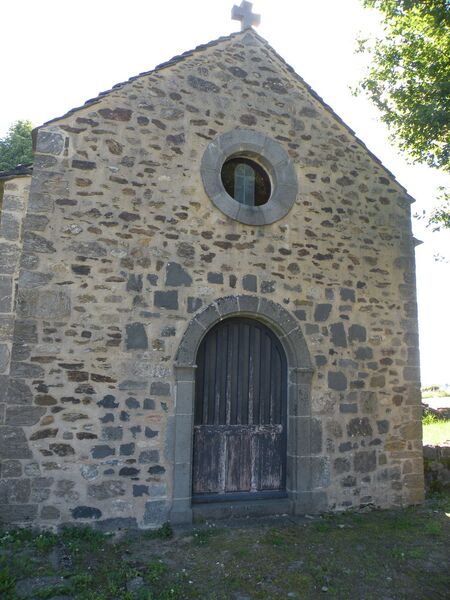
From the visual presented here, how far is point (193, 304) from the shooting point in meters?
5.69

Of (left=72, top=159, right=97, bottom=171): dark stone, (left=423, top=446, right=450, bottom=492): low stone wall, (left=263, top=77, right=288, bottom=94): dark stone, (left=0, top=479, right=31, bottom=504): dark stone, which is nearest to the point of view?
(left=0, top=479, right=31, bottom=504): dark stone

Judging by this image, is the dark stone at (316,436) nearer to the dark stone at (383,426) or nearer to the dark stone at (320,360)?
the dark stone at (320,360)

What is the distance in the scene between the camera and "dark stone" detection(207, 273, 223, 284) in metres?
5.83

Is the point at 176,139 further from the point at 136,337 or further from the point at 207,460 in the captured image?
the point at 207,460

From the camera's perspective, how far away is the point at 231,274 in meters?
5.95

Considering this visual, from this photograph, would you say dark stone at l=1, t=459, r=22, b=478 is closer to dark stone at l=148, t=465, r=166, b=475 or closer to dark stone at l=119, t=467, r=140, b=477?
dark stone at l=119, t=467, r=140, b=477

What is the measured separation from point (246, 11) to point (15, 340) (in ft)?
19.7

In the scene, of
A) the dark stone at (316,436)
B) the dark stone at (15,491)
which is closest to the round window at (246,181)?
the dark stone at (316,436)

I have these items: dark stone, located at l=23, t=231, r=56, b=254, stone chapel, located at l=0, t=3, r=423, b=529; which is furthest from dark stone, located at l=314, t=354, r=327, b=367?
dark stone, located at l=23, t=231, r=56, b=254

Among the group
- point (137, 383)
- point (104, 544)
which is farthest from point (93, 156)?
point (104, 544)

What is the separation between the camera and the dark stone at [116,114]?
570 centimetres

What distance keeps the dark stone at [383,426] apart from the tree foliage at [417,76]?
488 centimetres

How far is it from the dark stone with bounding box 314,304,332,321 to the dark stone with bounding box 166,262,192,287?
1.90m

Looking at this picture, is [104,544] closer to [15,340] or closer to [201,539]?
[201,539]
